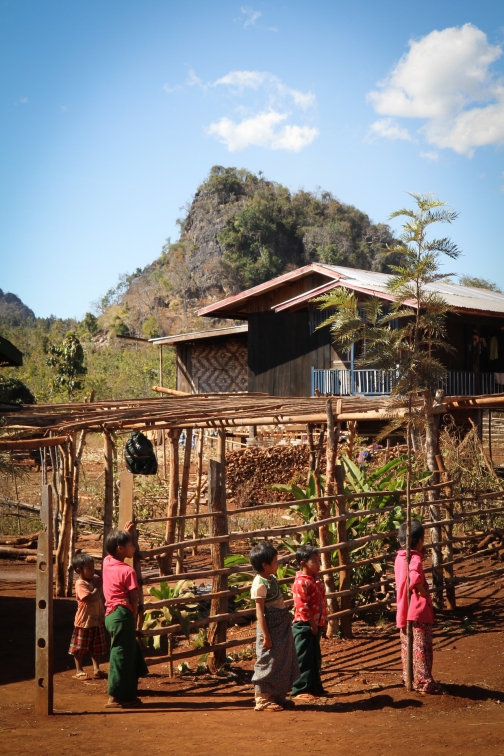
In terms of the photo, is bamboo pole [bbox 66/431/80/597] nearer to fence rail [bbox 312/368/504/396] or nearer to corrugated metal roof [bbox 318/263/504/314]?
corrugated metal roof [bbox 318/263/504/314]

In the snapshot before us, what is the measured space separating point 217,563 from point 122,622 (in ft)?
3.98

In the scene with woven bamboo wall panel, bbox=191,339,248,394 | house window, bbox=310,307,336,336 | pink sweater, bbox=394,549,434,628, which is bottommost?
pink sweater, bbox=394,549,434,628

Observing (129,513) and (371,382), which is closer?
(129,513)

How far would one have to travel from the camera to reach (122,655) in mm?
5227

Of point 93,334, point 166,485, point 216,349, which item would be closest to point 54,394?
point 216,349

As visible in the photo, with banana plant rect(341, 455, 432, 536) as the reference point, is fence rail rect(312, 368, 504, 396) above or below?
above

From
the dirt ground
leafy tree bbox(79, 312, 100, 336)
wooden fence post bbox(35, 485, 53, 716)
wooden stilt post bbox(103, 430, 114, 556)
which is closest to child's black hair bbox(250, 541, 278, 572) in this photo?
the dirt ground

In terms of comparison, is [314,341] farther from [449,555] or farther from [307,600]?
[307,600]

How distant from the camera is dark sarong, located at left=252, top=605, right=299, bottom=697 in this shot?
201 inches

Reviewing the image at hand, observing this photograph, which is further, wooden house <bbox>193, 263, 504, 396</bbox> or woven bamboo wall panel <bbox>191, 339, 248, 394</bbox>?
woven bamboo wall panel <bbox>191, 339, 248, 394</bbox>

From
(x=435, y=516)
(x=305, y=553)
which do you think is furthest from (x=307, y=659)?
(x=435, y=516)

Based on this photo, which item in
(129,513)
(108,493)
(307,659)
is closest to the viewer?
(307,659)

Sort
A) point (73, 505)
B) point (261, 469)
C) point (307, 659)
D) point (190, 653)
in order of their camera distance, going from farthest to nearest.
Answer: point (261, 469), point (73, 505), point (190, 653), point (307, 659)

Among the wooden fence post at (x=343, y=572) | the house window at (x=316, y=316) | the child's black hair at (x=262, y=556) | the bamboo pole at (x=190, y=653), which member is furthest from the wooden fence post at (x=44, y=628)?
the house window at (x=316, y=316)
